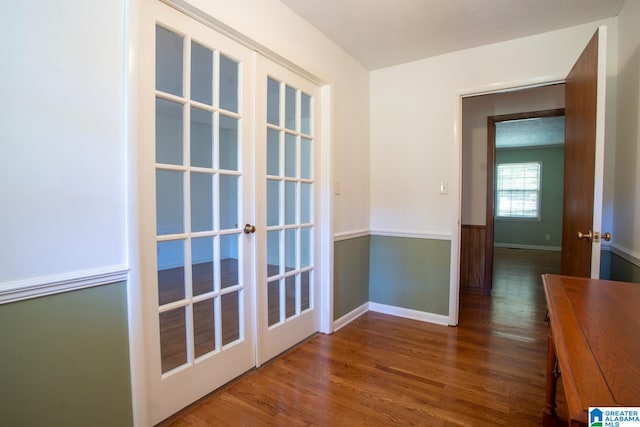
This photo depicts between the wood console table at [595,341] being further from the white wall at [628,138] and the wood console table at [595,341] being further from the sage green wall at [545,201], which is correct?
the sage green wall at [545,201]

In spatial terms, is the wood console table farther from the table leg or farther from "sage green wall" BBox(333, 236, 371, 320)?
"sage green wall" BBox(333, 236, 371, 320)

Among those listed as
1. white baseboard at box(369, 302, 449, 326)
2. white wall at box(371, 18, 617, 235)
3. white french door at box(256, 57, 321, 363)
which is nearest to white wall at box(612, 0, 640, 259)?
white wall at box(371, 18, 617, 235)

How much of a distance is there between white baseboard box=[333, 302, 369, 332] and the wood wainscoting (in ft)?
5.09

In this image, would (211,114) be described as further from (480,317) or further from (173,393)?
(480,317)

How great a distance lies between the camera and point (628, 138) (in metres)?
2.01

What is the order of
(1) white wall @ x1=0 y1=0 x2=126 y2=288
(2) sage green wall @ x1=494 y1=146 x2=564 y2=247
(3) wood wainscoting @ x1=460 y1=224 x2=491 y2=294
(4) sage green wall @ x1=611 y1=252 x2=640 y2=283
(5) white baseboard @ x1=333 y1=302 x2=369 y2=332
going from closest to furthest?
(1) white wall @ x1=0 y1=0 x2=126 y2=288
(4) sage green wall @ x1=611 y1=252 x2=640 y2=283
(5) white baseboard @ x1=333 y1=302 x2=369 y2=332
(3) wood wainscoting @ x1=460 y1=224 x2=491 y2=294
(2) sage green wall @ x1=494 y1=146 x2=564 y2=247

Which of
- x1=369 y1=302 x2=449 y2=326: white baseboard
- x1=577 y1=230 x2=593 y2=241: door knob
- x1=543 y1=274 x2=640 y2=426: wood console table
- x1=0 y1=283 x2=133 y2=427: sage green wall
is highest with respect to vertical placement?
x1=577 y1=230 x2=593 y2=241: door knob

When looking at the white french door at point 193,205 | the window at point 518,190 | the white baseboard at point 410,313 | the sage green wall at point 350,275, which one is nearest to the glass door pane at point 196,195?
the white french door at point 193,205

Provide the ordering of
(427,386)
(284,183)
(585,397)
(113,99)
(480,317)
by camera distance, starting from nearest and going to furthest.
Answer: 1. (585,397)
2. (113,99)
3. (427,386)
4. (284,183)
5. (480,317)

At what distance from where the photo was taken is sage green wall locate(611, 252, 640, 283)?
5.94ft

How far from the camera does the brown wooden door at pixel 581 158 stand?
182cm

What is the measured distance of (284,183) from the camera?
2.32 meters

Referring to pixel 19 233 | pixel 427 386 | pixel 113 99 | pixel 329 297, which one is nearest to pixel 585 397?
pixel 427 386

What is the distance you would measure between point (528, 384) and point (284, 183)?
2032 mm
